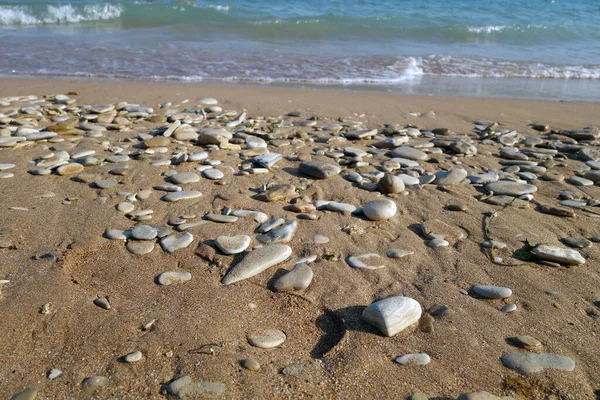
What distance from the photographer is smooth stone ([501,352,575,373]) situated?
164 cm

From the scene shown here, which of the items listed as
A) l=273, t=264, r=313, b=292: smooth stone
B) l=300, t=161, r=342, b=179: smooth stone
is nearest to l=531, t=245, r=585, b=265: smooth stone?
l=273, t=264, r=313, b=292: smooth stone

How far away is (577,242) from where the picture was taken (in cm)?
248

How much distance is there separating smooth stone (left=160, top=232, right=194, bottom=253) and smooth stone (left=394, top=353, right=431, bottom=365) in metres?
1.14

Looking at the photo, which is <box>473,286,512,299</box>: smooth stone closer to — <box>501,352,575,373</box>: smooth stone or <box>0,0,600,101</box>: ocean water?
<box>501,352,575,373</box>: smooth stone

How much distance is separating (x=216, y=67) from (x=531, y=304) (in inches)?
270

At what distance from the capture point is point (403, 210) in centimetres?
280

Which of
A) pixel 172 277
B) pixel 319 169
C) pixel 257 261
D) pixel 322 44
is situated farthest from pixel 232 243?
A: pixel 322 44

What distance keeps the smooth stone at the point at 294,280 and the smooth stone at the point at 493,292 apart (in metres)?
0.70

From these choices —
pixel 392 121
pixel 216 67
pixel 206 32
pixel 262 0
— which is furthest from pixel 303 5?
pixel 392 121

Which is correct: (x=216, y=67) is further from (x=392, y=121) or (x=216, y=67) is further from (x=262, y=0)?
(x=262, y=0)

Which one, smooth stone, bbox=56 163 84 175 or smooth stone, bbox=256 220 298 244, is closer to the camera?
smooth stone, bbox=256 220 298 244

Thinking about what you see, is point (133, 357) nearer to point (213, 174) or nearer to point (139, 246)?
point (139, 246)

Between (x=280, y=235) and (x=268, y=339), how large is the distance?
749 millimetres

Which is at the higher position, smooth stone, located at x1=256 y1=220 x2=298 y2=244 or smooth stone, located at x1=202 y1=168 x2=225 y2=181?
smooth stone, located at x1=202 y1=168 x2=225 y2=181
